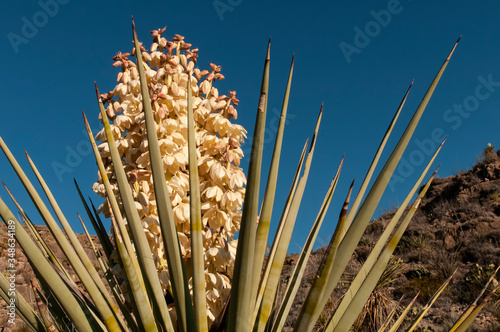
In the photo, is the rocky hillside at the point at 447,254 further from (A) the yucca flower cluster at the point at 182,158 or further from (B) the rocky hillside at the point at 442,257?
(A) the yucca flower cluster at the point at 182,158

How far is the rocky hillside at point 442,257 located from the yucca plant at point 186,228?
3.57 metres

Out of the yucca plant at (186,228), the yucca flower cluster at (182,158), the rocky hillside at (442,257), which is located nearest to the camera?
the yucca plant at (186,228)

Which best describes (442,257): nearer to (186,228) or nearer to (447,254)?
(447,254)

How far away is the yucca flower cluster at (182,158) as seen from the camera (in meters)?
1.50

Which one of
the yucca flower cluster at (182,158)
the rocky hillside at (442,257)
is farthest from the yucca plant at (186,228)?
the rocky hillside at (442,257)

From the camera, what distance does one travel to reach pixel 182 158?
1.57 metres

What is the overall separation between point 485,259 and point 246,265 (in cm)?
780

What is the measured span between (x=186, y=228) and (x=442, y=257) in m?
7.44

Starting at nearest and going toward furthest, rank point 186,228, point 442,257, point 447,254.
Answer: point 186,228
point 442,257
point 447,254

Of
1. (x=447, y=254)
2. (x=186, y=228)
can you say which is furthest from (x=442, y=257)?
(x=186, y=228)

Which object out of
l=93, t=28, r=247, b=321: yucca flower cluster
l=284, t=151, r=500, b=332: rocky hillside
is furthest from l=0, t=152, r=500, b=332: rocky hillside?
l=93, t=28, r=247, b=321: yucca flower cluster

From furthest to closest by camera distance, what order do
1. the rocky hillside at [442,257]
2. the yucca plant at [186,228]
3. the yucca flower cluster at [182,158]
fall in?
the rocky hillside at [442,257] < the yucca flower cluster at [182,158] < the yucca plant at [186,228]

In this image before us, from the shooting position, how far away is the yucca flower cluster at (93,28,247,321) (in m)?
1.50

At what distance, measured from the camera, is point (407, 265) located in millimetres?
7633
